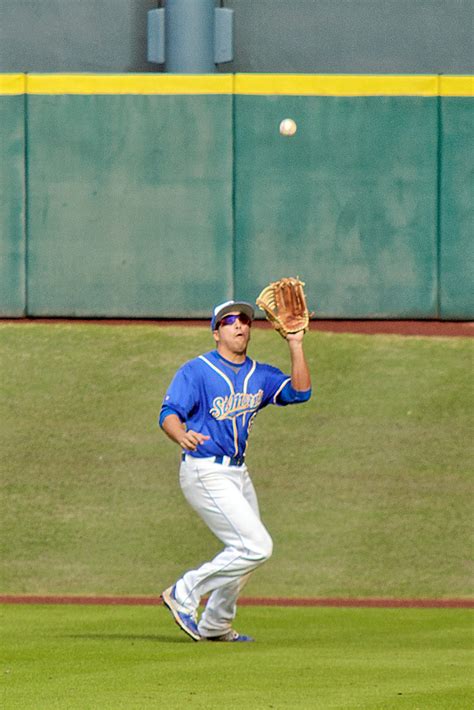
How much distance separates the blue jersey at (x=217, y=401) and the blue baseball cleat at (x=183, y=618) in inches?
29.8

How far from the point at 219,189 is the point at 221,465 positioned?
8662mm

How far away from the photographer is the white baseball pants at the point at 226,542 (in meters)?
7.93

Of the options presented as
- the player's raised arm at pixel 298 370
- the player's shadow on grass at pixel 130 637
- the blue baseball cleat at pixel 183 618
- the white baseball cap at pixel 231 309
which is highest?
the white baseball cap at pixel 231 309

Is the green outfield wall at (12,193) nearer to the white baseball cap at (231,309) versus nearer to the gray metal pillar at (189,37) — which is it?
the gray metal pillar at (189,37)

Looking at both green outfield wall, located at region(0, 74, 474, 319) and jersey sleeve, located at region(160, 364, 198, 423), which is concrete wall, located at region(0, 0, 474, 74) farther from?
jersey sleeve, located at region(160, 364, 198, 423)

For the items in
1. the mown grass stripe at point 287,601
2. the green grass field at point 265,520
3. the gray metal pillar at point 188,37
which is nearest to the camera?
the green grass field at point 265,520

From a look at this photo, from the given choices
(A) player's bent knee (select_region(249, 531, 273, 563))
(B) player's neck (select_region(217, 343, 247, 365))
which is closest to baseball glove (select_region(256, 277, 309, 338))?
(B) player's neck (select_region(217, 343, 247, 365))

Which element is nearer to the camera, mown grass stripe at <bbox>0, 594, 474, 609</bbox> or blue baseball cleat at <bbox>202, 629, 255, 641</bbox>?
blue baseball cleat at <bbox>202, 629, 255, 641</bbox>

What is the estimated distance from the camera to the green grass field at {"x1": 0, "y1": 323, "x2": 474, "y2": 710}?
6.66 metres

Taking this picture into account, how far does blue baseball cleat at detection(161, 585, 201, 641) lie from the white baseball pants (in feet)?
0.09

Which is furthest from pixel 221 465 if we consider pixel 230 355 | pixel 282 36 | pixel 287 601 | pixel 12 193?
pixel 282 36

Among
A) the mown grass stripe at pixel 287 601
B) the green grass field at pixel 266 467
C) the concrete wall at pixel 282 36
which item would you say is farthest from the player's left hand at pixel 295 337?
the concrete wall at pixel 282 36

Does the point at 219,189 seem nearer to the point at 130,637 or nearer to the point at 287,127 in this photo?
the point at 287,127

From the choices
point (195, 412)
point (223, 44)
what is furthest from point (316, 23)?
point (195, 412)
